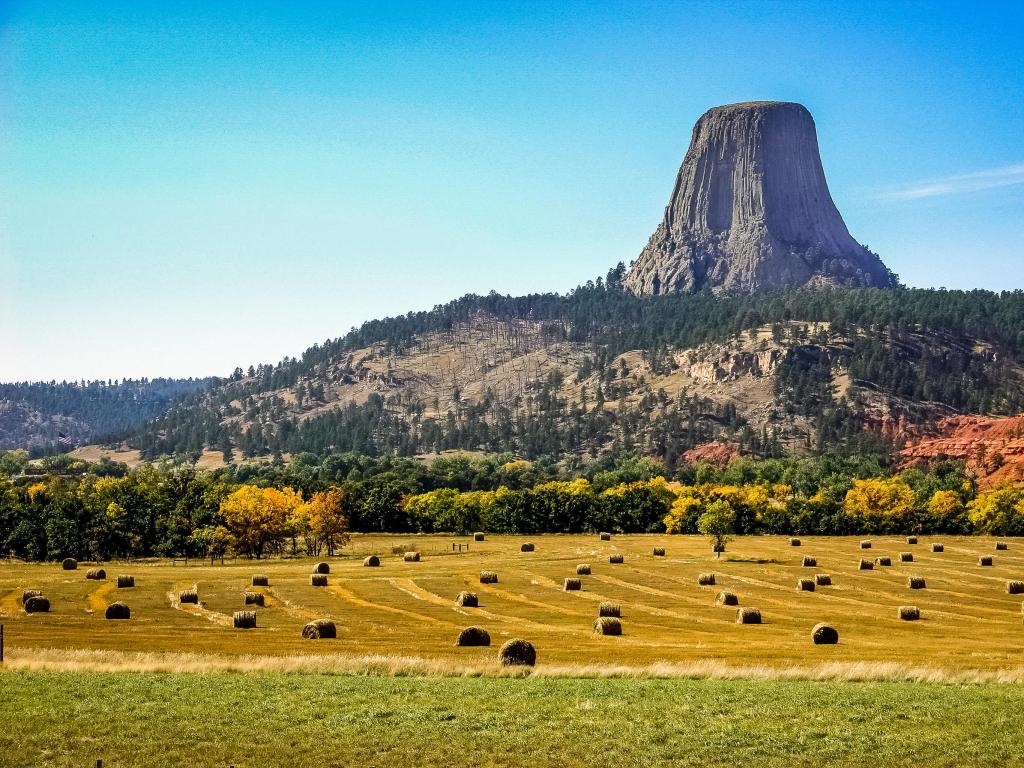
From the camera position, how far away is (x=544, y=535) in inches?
6058

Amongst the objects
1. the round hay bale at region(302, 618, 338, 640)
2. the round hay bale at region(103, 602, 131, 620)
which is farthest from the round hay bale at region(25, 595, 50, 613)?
the round hay bale at region(302, 618, 338, 640)

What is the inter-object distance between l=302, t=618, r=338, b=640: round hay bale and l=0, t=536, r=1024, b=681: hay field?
88 cm

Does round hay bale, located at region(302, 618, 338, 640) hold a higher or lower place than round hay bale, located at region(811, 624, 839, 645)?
higher

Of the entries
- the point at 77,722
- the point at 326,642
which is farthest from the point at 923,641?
the point at 77,722

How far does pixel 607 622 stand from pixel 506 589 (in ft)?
79.3

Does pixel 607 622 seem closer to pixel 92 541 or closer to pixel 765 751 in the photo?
pixel 765 751

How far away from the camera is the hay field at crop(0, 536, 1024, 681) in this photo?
137 feet

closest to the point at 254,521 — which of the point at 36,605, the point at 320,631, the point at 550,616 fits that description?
the point at 36,605

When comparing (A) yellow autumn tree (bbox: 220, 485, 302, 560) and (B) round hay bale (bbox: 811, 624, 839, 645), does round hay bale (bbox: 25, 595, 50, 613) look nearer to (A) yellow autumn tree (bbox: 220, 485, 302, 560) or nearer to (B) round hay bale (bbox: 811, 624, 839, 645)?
(B) round hay bale (bbox: 811, 624, 839, 645)

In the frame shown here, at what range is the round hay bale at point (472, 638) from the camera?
49594 mm

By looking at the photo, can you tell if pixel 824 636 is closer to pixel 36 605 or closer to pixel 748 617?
pixel 748 617

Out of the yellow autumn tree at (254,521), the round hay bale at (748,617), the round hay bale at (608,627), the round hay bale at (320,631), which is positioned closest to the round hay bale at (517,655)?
the round hay bale at (320,631)

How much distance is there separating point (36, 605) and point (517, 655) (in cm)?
3322

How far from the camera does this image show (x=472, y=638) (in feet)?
163
